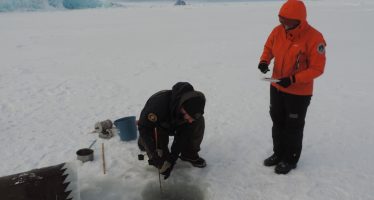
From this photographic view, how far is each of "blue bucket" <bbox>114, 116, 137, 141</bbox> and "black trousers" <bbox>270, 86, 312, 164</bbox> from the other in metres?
1.62

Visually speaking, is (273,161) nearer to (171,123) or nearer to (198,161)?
(198,161)

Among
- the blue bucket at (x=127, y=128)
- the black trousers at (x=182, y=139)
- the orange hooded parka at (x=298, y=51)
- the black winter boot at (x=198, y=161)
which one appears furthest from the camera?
the blue bucket at (x=127, y=128)

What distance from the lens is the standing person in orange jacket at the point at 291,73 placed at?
2.88 meters

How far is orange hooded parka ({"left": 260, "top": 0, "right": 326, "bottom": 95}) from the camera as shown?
2.85m

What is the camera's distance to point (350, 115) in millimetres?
5039

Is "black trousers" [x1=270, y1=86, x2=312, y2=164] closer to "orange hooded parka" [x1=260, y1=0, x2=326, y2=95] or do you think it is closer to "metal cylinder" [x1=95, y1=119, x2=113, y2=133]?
"orange hooded parka" [x1=260, y1=0, x2=326, y2=95]

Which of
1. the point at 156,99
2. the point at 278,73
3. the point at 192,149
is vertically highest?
the point at 278,73

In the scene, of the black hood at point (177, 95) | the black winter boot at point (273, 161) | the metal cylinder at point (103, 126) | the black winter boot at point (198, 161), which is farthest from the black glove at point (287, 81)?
the metal cylinder at point (103, 126)

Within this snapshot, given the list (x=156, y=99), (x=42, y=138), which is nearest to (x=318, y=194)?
(x=156, y=99)

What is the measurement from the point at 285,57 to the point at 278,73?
19cm

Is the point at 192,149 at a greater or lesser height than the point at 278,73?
lesser

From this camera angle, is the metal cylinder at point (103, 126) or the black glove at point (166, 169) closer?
the black glove at point (166, 169)

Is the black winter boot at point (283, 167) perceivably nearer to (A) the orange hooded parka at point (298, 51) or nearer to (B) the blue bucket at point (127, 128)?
(A) the orange hooded parka at point (298, 51)

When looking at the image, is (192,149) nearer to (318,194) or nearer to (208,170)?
(208,170)
